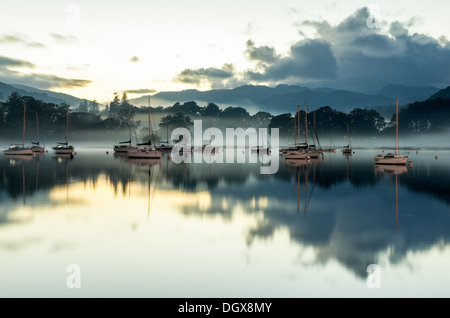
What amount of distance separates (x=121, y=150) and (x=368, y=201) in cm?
10133

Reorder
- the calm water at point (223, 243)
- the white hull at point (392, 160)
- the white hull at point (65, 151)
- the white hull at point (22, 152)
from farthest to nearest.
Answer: the white hull at point (65, 151), the white hull at point (22, 152), the white hull at point (392, 160), the calm water at point (223, 243)

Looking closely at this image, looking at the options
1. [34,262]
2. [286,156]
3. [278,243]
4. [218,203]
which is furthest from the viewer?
[286,156]

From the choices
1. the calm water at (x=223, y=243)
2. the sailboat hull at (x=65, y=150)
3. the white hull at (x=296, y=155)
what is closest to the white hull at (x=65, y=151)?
the sailboat hull at (x=65, y=150)

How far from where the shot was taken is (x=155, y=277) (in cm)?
1338

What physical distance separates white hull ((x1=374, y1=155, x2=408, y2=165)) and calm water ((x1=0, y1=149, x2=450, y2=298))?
3945cm

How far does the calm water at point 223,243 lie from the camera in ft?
41.6

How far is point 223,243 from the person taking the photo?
18094mm

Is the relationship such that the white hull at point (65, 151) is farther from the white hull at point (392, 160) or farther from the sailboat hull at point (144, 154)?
the white hull at point (392, 160)

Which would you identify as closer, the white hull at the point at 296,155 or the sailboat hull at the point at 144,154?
the white hull at the point at 296,155

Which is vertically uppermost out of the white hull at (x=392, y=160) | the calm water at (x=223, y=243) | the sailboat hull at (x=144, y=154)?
the sailboat hull at (x=144, y=154)

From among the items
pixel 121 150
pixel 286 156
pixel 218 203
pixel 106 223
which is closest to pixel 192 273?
pixel 106 223

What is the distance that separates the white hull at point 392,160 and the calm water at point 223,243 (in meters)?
39.5
